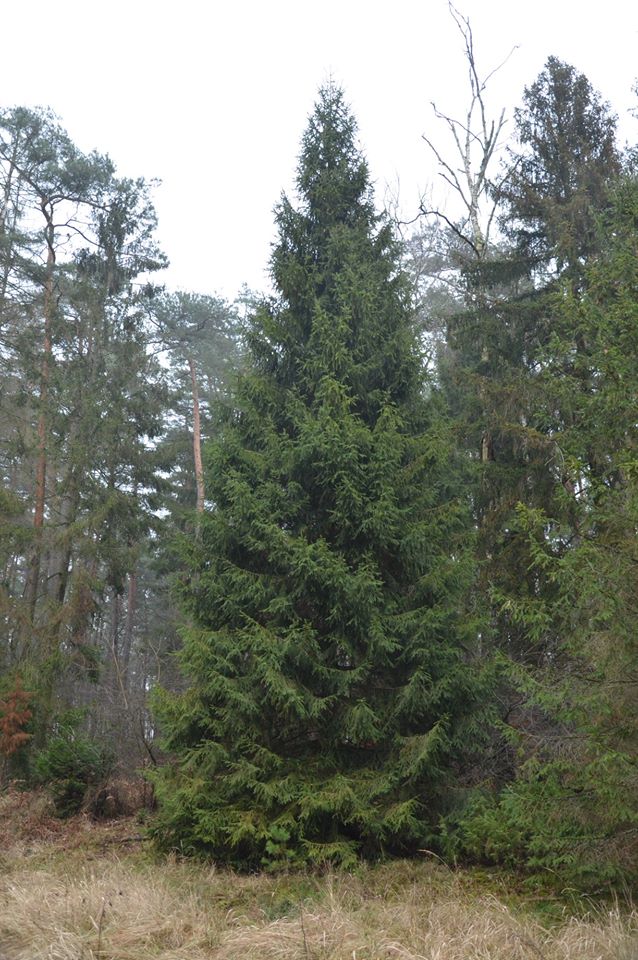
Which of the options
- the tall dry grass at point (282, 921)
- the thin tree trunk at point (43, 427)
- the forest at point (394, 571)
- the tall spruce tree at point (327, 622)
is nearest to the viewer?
the tall dry grass at point (282, 921)

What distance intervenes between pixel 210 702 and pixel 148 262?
14.0 metres

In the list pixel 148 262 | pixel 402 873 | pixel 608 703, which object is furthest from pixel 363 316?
pixel 148 262

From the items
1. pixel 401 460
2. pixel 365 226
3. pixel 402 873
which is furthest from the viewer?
pixel 365 226

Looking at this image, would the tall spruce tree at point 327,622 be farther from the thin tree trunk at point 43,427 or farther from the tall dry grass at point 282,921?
the thin tree trunk at point 43,427

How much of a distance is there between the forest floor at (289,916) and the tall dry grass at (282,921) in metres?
0.01

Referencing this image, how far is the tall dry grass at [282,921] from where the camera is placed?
4910 millimetres

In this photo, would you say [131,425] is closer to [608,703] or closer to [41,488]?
[41,488]

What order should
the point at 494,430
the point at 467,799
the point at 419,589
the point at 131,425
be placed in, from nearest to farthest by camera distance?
1. the point at 467,799
2. the point at 419,589
3. the point at 494,430
4. the point at 131,425

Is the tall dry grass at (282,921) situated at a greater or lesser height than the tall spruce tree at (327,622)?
lesser

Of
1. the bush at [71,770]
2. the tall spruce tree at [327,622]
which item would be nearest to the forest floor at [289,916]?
the tall spruce tree at [327,622]

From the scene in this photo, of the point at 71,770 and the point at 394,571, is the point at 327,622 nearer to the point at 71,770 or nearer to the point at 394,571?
the point at 394,571

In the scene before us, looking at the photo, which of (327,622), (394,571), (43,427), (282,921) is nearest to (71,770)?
(327,622)

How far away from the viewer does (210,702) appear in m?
8.74

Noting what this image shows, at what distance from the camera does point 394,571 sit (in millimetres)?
9305
